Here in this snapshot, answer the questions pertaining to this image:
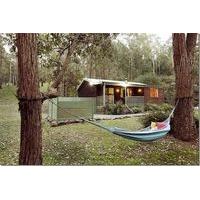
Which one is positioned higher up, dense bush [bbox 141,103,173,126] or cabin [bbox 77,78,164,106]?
cabin [bbox 77,78,164,106]

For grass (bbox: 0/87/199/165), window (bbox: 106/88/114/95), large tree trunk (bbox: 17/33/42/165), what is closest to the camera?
large tree trunk (bbox: 17/33/42/165)

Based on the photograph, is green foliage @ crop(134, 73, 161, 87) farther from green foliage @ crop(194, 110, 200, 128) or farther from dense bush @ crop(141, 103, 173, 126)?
green foliage @ crop(194, 110, 200, 128)

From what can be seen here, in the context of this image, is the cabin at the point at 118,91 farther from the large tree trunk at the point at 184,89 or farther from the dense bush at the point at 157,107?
the large tree trunk at the point at 184,89

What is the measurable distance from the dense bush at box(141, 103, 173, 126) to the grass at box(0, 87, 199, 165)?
0.30ft

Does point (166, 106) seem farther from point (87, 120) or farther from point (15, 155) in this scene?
point (15, 155)

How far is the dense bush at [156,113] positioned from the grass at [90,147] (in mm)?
92

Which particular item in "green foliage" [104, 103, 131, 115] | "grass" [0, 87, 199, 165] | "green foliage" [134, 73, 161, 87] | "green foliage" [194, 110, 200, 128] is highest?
"green foliage" [134, 73, 161, 87]

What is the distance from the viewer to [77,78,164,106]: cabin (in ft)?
12.0

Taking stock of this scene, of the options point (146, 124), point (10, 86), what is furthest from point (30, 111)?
point (146, 124)

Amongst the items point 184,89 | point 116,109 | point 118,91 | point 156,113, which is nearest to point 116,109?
point 116,109

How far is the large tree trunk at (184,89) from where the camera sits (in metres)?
3.70

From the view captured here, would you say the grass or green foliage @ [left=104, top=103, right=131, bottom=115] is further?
green foliage @ [left=104, top=103, right=131, bottom=115]

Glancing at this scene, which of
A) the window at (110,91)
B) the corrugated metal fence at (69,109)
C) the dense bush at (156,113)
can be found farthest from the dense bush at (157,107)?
the corrugated metal fence at (69,109)

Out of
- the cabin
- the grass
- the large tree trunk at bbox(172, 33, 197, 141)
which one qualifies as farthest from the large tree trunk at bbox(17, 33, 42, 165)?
the large tree trunk at bbox(172, 33, 197, 141)
